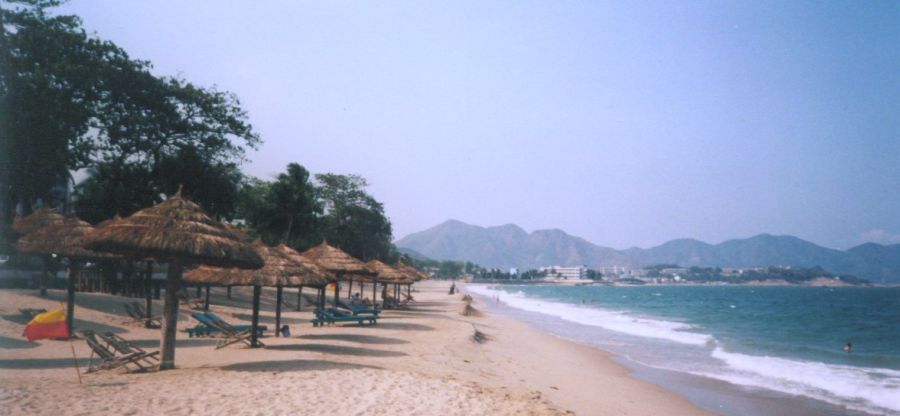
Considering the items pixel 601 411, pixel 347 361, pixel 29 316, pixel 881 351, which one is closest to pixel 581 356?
pixel 601 411

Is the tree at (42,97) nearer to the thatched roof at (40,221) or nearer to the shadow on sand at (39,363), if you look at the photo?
the thatched roof at (40,221)

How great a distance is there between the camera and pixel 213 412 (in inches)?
266

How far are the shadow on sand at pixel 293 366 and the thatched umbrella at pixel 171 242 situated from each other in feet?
3.63

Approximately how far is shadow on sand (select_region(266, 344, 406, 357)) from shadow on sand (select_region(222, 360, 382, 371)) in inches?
61.6

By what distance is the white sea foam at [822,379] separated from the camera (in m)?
13.6

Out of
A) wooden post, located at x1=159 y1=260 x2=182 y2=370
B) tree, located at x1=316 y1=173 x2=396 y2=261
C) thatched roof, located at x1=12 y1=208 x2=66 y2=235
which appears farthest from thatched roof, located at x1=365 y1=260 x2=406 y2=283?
tree, located at x1=316 y1=173 x2=396 y2=261

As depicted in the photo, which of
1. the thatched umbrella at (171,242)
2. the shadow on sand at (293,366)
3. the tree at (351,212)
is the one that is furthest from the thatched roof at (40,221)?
the tree at (351,212)

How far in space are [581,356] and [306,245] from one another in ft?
107

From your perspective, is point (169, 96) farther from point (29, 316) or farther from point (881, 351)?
point (881, 351)

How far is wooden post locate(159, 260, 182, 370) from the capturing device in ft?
30.0

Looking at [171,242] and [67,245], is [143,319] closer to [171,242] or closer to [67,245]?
[67,245]

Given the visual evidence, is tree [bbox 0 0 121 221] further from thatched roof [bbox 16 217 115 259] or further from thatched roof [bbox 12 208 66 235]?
thatched roof [bbox 16 217 115 259]

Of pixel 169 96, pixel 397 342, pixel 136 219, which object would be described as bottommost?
pixel 397 342

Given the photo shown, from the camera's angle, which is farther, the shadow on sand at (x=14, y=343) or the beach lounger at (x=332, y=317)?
the beach lounger at (x=332, y=317)
